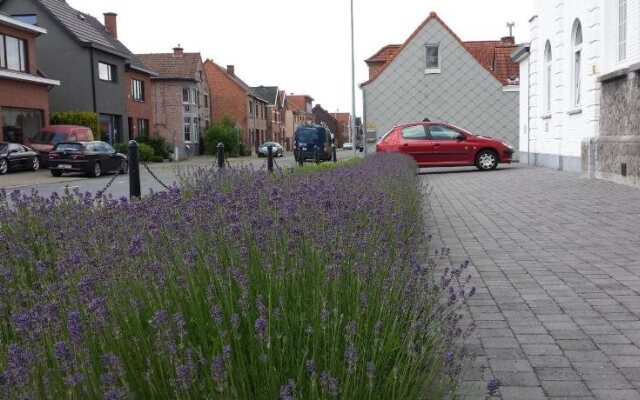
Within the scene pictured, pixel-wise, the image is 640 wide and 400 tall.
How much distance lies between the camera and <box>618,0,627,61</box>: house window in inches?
589

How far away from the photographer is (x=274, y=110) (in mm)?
93812

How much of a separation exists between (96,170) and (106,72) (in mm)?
17131

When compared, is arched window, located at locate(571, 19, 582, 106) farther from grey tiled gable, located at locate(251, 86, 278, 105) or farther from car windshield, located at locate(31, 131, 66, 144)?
grey tiled gable, located at locate(251, 86, 278, 105)

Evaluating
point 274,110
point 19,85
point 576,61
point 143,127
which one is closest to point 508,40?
point 143,127

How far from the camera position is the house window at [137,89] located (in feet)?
156

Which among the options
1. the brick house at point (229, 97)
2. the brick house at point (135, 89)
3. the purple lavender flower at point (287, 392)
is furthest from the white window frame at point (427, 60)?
A: the brick house at point (229, 97)

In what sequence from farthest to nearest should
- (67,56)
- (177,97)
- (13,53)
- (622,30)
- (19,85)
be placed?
(177,97), (67,56), (13,53), (19,85), (622,30)

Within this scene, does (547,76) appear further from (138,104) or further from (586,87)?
(138,104)

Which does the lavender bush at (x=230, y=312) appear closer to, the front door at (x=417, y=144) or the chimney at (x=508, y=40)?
the front door at (x=417, y=144)

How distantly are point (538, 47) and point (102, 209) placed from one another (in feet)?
68.9

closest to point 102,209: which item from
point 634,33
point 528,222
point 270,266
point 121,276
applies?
point 121,276

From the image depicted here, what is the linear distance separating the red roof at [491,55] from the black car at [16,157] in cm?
1678

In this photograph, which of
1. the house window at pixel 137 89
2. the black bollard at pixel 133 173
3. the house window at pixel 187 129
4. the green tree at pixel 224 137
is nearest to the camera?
the black bollard at pixel 133 173

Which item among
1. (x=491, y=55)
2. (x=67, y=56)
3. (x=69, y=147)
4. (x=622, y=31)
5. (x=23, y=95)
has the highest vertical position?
(x=491, y=55)
